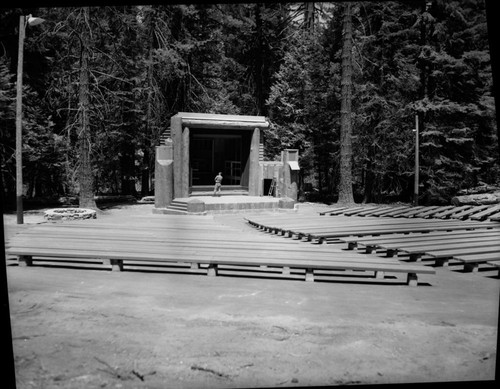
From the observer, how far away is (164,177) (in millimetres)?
16375

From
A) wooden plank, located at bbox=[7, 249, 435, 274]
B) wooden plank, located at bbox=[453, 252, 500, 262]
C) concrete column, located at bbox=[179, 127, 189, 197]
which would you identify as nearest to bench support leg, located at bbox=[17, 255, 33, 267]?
wooden plank, located at bbox=[7, 249, 435, 274]

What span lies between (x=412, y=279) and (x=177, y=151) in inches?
491

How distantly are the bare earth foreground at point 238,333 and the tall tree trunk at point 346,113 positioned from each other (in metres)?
15.1

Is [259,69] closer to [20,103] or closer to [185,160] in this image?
[185,160]

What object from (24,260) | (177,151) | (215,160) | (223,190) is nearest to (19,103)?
(24,260)

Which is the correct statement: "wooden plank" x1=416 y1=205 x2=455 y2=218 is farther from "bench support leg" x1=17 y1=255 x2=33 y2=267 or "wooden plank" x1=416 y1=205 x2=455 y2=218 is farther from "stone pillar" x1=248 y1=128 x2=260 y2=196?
"stone pillar" x1=248 y1=128 x2=260 y2=196

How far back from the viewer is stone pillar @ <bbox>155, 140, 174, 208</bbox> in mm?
16266

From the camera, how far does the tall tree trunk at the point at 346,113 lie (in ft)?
64.0

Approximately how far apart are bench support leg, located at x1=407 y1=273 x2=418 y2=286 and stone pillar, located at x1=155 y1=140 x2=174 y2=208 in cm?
1179

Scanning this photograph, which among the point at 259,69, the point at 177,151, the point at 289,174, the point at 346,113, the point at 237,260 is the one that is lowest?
the point at 237,260

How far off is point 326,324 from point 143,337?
1.62 meters

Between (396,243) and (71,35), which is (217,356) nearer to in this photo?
(396,243)

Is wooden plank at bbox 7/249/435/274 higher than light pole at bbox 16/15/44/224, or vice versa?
light pole at bbox 16/15/44/224

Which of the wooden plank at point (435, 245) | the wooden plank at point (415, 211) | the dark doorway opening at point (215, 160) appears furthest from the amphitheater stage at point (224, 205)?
the wooden plank at point (435, 245)
